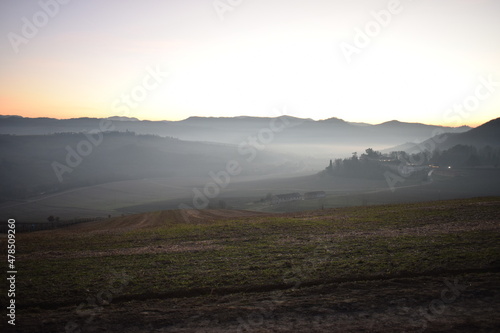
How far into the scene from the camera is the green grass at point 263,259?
18750 mm

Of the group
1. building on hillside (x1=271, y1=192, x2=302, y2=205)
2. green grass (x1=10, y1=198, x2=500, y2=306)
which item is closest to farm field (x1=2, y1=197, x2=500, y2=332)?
green grass (x1=10, y1=198, x2=500, y2=306)

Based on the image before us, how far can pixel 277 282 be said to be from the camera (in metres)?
18.5

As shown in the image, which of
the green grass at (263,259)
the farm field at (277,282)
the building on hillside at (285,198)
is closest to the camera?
the farm field at (277,282)

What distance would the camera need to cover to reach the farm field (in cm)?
1403

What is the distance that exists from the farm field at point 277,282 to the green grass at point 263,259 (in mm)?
90

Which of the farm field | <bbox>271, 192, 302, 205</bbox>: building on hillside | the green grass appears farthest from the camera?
<bbox>271, 192, 302, 205</bbox>: building on hillside

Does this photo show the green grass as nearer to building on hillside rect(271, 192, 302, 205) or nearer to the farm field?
the farm field

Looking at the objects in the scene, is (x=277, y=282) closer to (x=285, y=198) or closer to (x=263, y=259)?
(x=263, y=259)

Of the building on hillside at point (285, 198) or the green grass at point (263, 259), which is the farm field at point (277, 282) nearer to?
the green grass at point (263, 259)

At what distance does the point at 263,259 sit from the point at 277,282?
4574 mm

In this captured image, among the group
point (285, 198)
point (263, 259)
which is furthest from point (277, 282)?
point (285, 198)

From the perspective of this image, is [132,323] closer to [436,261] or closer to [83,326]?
[83,326]

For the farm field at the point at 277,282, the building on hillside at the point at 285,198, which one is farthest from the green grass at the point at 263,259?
the building on hillside at the point at 285,198

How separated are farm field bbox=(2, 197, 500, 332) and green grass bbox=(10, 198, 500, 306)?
9 cm
